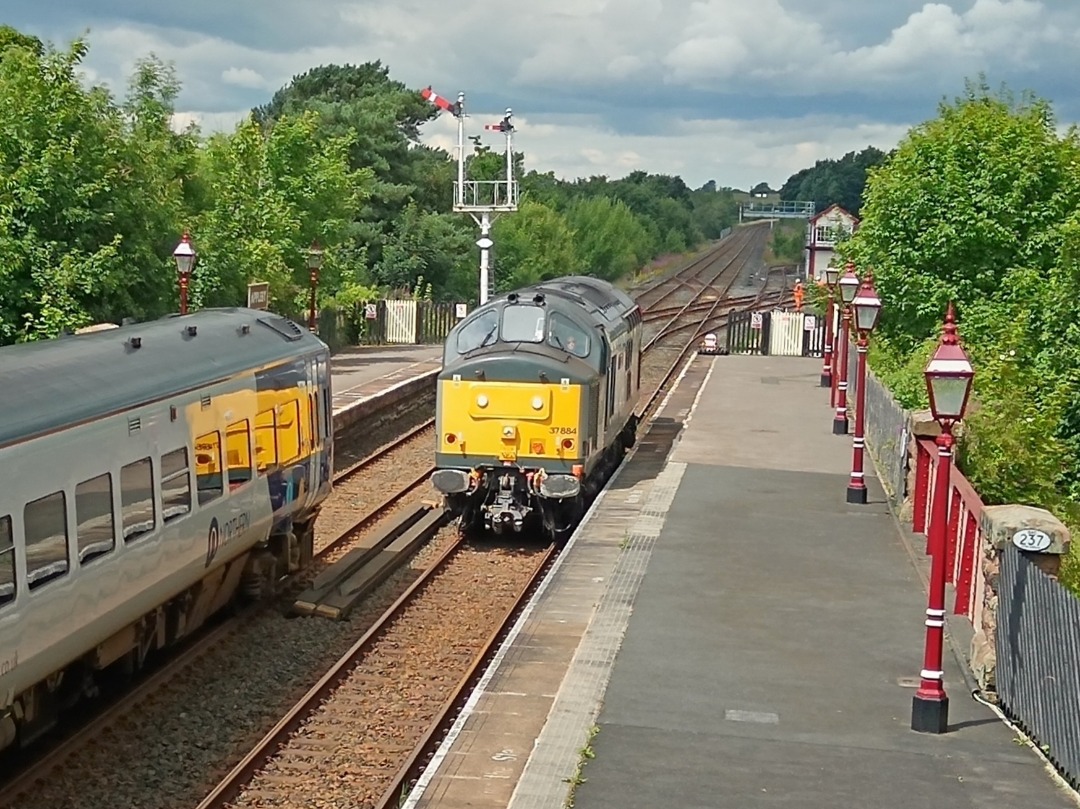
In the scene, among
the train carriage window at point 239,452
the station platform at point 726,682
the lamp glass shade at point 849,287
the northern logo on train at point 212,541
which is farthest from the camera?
the lamp glass shade at point 849,287

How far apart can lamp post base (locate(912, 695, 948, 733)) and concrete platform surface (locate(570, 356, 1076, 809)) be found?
101 mm

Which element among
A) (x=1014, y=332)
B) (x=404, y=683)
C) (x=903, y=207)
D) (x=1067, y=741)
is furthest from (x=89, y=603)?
(x=903, y=207)

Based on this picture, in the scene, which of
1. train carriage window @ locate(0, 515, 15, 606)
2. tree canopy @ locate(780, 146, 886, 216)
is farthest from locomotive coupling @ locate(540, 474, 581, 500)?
tree canopy @ locate(780, 146, 886, 216)

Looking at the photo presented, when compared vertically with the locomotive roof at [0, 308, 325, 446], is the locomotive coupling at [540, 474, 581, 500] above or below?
below

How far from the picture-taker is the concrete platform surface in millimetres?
8688

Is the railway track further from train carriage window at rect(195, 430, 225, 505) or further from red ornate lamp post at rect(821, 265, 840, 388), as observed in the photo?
red ornate lamp post at rect(821, 265, 840, 388)

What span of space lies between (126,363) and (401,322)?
35551 mm

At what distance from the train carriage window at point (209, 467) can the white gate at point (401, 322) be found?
1338 inches

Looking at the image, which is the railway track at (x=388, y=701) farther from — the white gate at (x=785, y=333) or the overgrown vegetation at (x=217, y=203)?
the white gate at (x=785, y=333)

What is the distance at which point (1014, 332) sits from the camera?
19.3m

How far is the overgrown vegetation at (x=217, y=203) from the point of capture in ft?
74.4

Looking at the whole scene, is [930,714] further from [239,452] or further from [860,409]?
[860,409]

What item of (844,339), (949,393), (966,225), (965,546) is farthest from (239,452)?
(966,225)

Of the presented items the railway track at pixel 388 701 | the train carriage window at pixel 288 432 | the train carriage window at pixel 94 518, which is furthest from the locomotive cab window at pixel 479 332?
the train carriage window at pixel 94 518
